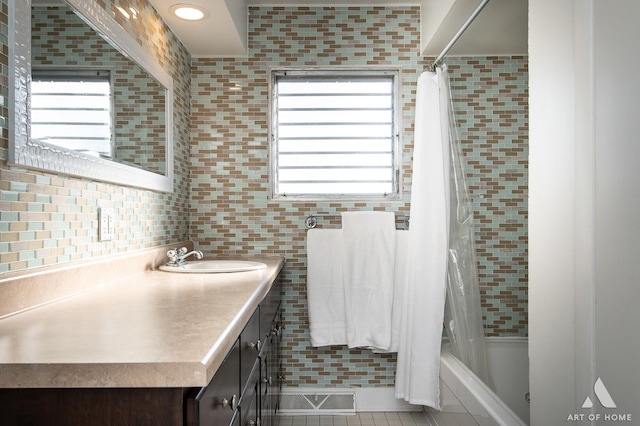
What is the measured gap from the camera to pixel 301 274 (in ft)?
8.87

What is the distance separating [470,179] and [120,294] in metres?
1.73

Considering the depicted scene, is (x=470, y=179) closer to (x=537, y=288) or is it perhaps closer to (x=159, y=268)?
(x=537, y=288)

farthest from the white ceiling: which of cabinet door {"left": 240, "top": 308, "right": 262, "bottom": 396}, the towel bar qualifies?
cabinet door {"left": 240, "top": 308, "right": 262, "bottom": 396}

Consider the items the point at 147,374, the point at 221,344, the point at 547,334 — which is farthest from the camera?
the point at 547,334

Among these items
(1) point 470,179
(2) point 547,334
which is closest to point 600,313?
(2) point 547,334

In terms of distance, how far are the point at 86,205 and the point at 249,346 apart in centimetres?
76

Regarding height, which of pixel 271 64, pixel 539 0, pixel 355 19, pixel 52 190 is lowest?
pixel 52 190

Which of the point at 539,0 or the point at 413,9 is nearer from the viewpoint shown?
the point at 539,0

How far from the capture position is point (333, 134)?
2781 mm

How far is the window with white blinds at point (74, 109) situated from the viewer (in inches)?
47.5

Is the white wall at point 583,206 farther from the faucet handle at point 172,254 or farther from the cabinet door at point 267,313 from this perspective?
the faucet handle at point 172,254

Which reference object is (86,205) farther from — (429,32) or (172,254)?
(429,32)

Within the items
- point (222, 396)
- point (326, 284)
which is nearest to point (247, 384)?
point (222, 396)

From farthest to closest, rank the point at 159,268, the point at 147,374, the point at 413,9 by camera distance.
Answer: the point at 413,9, the point at 159,268, the point at 147,374
